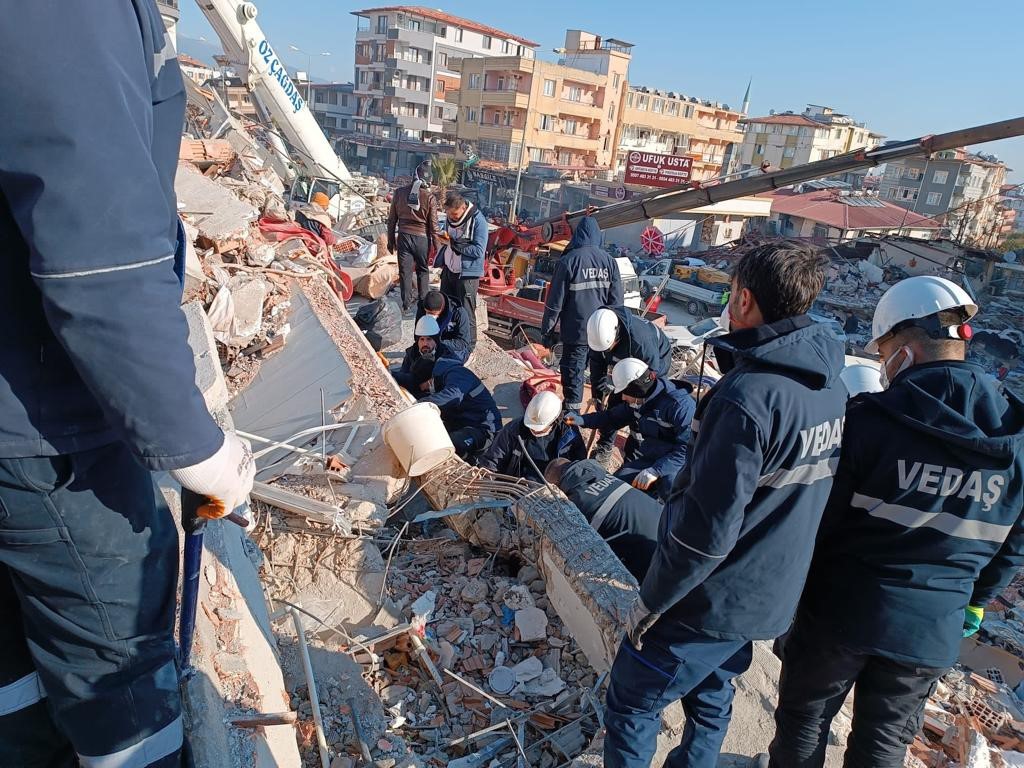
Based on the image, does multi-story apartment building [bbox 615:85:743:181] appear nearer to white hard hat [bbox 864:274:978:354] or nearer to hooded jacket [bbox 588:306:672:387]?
hooded jacket [bbox 588:306:672:387]

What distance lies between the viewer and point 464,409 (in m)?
5.53

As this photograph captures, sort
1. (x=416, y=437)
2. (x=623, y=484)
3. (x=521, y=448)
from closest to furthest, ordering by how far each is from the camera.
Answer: (x=623, y=484)
(x=416, y=437)
(x=521, y=448)

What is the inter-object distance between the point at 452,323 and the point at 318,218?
726 centimetres

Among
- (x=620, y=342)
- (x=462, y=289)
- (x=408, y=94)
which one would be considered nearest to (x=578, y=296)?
(x=620, y=342)

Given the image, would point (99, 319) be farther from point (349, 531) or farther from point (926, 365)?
point (349, 531)

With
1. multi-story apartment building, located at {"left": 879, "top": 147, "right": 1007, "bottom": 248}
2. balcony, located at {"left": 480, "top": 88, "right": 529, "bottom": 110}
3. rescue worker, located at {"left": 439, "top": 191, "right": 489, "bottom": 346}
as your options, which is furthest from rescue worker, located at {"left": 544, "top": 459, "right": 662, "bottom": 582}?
multi-story apartment building, located at {"left": 879, "top": 147, "right": 1007, "bottom": 248}

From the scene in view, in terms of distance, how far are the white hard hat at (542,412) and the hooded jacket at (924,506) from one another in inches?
110

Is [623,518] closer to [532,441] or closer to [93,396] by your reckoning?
[532,441]

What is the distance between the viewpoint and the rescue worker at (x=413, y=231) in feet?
27.7

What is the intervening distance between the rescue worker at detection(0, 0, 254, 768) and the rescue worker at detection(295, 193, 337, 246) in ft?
28.5

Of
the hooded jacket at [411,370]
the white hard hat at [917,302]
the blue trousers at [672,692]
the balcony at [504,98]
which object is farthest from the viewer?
the balcony at [504,98]

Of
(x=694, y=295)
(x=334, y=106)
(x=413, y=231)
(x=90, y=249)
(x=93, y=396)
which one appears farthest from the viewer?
(x=334, y=106)

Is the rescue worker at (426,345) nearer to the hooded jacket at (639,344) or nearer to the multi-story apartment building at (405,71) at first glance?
the hooded jacket at (639,344)

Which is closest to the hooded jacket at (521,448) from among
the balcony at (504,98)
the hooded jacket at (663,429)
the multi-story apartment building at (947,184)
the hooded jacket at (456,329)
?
the hooded jacket at (663,429)
